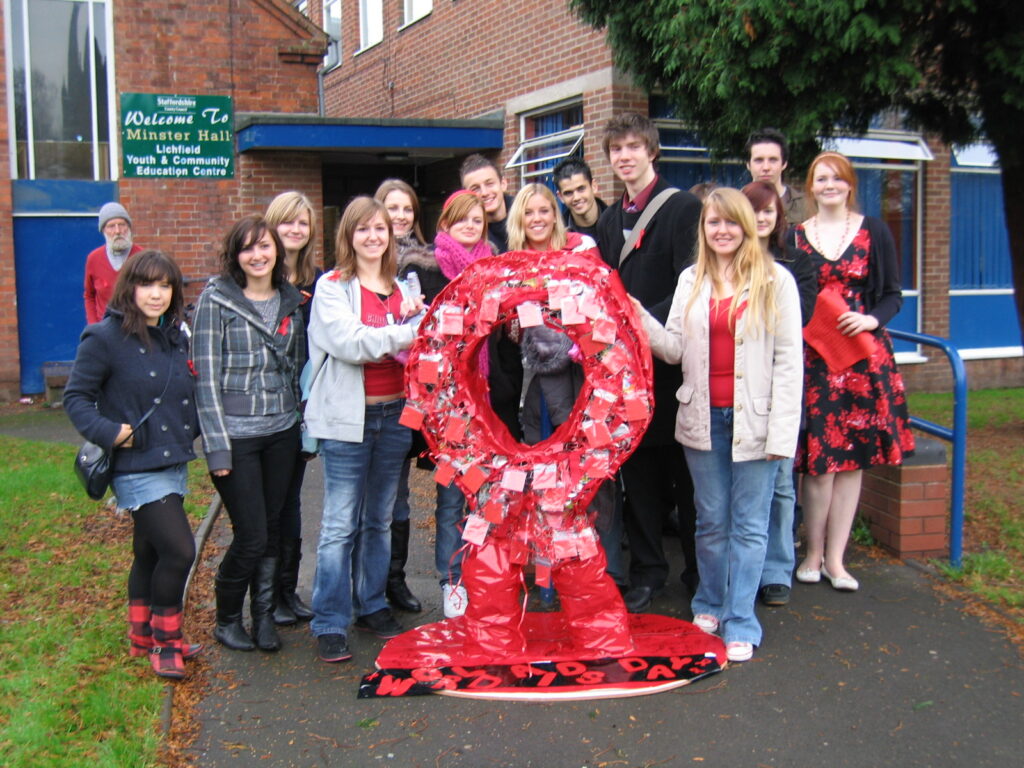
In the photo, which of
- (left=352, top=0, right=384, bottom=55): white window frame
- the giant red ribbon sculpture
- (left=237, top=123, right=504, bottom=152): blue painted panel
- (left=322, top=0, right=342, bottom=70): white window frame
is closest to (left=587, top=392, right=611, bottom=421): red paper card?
the giant red ribbon sculpture

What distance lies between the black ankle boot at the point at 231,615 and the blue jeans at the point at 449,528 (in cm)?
92

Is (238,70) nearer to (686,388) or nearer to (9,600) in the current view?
(9,600)

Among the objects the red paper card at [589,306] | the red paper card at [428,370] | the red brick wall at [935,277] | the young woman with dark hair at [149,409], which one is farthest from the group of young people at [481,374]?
the red brick wall at [935,277]

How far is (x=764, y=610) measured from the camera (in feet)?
15.1

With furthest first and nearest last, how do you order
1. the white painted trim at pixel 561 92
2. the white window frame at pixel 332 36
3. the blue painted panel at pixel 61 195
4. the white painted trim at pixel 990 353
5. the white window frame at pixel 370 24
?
the white window frame at pixel 332 36, the white window frame at pixel 370 24, the white painted trim at pixel 990 353, the blue painted panel at pixel 61 195, the white painted trim at pixel 561 92

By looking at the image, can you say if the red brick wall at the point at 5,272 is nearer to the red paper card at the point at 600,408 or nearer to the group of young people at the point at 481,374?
the group of young people at the point at 481,374

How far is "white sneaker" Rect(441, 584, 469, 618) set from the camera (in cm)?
454

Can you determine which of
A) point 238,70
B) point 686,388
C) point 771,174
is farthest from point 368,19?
point 686,388

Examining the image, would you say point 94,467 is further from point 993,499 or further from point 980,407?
point 980,407

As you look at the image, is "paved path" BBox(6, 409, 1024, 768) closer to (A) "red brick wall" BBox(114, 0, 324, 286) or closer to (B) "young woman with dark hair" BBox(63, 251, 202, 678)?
(B) "young woman with dark hair" BBox(63, 251, 202, 678)

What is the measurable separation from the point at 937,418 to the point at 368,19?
438 inches

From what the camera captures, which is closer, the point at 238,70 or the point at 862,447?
the point at 862,447

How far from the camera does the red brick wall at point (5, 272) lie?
10.9 m

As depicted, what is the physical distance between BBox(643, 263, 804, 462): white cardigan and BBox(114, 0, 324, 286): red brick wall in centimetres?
→ 820
